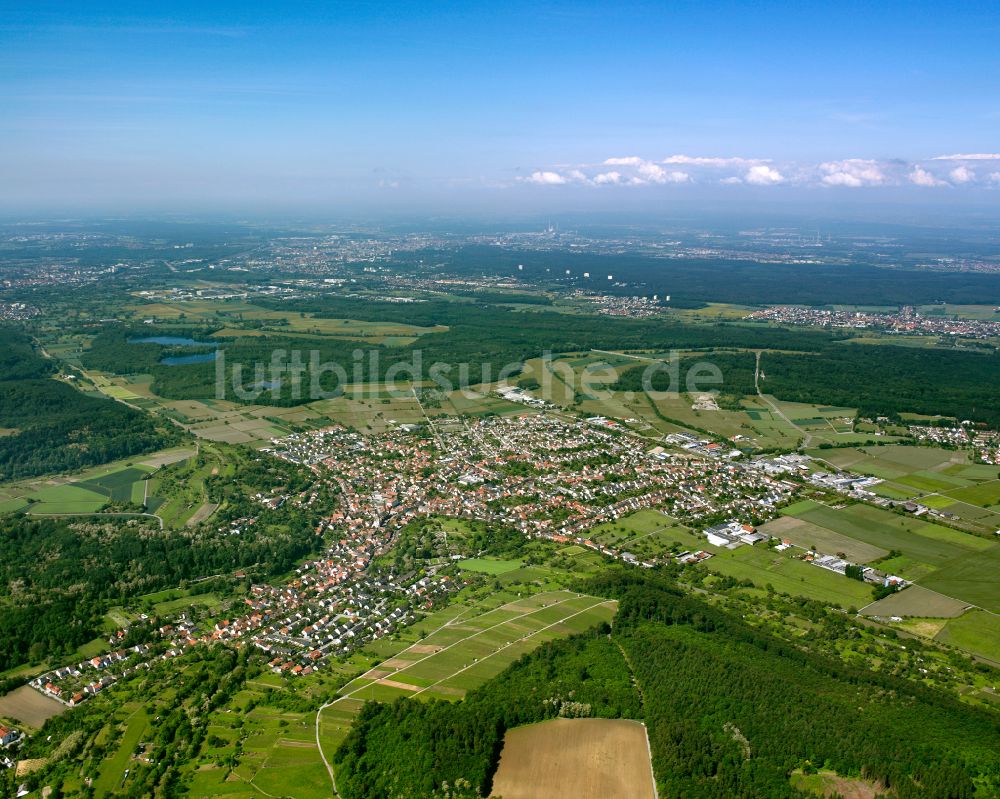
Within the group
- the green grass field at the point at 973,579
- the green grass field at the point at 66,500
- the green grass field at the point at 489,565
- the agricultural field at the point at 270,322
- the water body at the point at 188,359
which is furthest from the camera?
the agricultural field at the point at 270,322

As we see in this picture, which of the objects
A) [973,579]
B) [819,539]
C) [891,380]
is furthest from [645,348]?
[973,579]

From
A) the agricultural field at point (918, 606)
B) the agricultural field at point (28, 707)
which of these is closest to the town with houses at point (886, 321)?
the agricultural field at point (918, 606)

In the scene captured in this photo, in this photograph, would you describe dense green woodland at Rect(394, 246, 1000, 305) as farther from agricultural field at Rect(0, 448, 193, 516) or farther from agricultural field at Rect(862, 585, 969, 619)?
agricultural field at Rect(0, 448, 193, 516)

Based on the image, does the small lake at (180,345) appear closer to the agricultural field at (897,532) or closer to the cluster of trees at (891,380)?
the cluster of trees at (891,380)

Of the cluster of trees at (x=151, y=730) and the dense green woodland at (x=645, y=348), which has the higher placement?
the dense green woodland at (x=645, y=348)

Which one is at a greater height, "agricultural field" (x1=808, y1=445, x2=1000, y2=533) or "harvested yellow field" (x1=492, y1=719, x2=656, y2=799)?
"agricultural field" (x1=808, y1=445, x2=1000, y2=533)

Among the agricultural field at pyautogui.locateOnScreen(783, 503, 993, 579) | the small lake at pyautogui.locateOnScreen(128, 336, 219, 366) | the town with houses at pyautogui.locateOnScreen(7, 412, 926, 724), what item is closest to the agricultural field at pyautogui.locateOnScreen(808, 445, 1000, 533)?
the town with houses at pyautogui.locateOnScreen(7, 412, 926, 724)

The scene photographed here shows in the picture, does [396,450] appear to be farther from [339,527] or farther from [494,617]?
[494,617]
